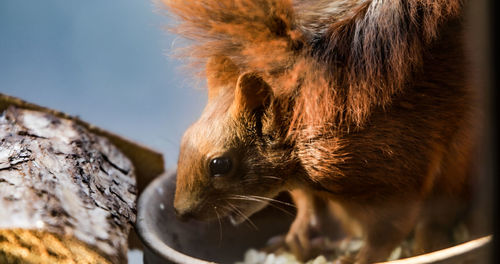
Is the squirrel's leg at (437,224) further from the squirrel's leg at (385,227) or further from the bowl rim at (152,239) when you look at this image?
the bowl rim at (152,239)

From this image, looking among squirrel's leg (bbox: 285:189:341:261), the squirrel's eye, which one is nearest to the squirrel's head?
the squirrel's eye

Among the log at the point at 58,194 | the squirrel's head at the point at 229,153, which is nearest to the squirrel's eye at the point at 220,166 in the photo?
the squirrel's head at the point at 229,153

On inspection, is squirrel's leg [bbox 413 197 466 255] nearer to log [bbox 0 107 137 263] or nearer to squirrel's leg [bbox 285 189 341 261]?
squirrel's leg [bbox 285 189 341 261]

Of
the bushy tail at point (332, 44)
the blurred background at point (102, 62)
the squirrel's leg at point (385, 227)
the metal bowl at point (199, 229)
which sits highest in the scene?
Answer: the bushy tail at point (332, 44)

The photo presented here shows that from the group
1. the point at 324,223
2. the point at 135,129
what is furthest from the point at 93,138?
the point at 324,223

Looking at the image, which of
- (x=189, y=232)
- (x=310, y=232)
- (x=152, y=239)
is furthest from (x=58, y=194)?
(x=310, y=232)

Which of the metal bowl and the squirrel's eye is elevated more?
the squirrel's eye
